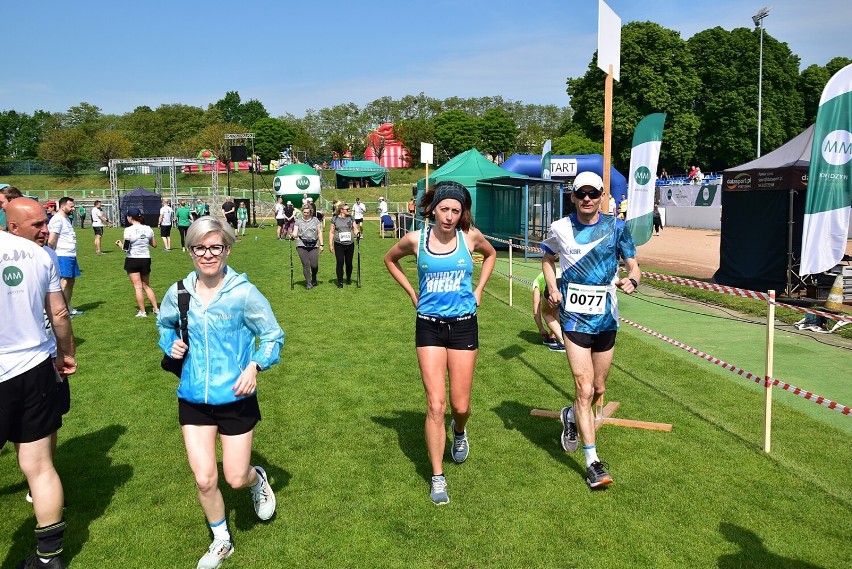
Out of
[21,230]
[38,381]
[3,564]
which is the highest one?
[21,230]

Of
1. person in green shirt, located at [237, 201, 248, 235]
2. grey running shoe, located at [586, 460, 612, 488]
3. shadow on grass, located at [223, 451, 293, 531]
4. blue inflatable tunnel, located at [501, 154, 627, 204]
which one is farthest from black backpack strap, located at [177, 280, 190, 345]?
person in green shirt, located at [237, 201, 248, 235]

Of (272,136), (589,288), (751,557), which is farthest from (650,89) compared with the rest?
(751,557)

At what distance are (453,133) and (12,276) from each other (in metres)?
84.7

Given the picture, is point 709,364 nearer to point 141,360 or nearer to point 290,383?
point 290,383

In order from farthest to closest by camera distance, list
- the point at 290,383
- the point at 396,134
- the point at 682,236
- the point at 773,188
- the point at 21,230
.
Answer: the point at 396,134, the point at 682,236, the point at 773,188, the point at 290,383, the point at 21,230

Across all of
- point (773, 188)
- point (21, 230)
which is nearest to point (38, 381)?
point (21, 230)

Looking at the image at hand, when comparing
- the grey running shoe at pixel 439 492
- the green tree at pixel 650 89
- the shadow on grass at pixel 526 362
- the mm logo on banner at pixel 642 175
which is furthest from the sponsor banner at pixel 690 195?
the grey running shoe at pixel 439 492

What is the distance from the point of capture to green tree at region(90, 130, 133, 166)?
71.8m

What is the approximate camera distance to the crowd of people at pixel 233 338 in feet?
11.9

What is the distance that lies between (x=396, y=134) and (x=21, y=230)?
81428 millimetres

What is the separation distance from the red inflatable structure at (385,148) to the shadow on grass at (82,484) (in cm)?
8075

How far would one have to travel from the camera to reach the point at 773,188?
13.5 metres

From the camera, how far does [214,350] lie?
369 cm

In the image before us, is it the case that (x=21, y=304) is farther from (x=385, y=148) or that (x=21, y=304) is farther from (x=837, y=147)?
(x=385, y=148)
